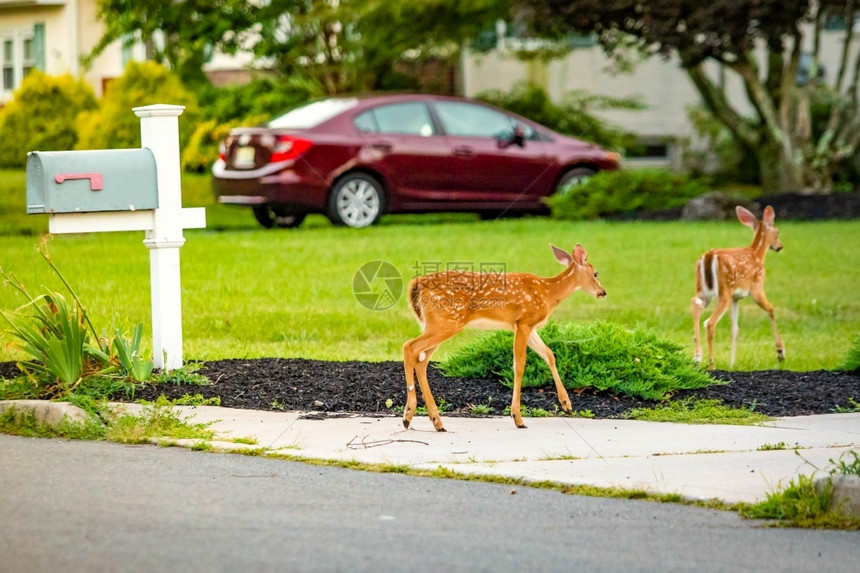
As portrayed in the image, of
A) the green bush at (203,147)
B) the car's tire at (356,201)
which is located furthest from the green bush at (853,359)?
the green bush at (203,147)

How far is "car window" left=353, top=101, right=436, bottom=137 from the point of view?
1803 cm

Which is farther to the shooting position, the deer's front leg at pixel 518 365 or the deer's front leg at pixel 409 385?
the deer's front leg at pixel 518 365

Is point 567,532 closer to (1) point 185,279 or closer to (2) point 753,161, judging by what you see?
(1) point 185,279

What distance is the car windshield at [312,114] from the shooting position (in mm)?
17531

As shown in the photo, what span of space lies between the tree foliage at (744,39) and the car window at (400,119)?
9.74 feet

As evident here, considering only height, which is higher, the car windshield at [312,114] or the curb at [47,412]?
the car windshield at [312,114]

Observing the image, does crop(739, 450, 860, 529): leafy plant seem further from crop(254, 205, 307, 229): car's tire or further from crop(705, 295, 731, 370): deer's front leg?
crop(254, 205, 307, 229): car's tire

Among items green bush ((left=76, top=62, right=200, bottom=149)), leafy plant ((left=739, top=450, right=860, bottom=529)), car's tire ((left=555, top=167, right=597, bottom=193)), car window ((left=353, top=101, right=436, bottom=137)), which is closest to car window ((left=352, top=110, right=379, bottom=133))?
car window ((left=353, top=101, right=436, bottom=137))

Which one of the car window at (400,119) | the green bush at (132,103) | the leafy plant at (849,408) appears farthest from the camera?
the green bush at (132,103)

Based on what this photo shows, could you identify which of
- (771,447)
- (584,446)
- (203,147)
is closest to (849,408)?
(771,447)

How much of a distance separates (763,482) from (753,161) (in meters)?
22.5

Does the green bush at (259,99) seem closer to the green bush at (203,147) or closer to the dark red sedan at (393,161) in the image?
the green bush at (203,147)

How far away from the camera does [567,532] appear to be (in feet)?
18.0

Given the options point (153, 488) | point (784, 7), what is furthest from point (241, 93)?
point (153, 488)
